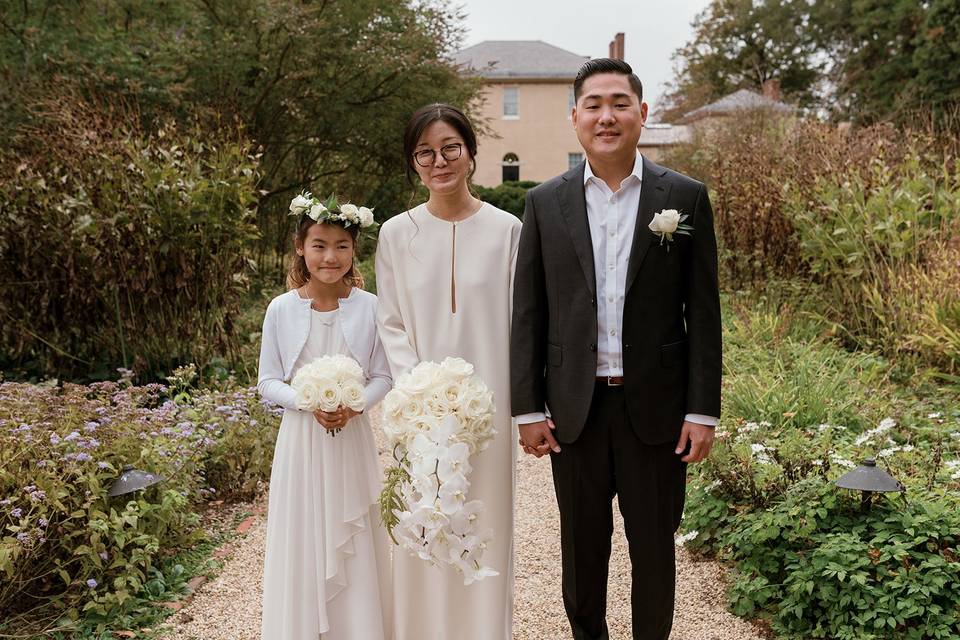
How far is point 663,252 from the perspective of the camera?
8.13 feet

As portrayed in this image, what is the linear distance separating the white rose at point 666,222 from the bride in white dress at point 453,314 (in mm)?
608

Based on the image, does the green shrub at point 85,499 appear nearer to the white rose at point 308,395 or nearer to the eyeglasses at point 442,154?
the white rose at point 308,395

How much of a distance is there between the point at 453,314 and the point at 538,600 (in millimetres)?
1699

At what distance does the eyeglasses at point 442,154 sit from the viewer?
273 centimetres

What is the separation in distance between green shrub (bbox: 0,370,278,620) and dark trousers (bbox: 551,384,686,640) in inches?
79.6

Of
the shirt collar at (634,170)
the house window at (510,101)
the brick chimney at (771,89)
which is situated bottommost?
the shirt collar at (634,170)

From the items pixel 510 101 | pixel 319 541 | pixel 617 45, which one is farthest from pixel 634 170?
pixel 617 45

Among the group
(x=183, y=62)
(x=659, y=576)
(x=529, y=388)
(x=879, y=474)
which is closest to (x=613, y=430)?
(x=529, y=388)

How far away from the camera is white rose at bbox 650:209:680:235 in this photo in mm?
2363

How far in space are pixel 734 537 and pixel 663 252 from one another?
5.48 ft

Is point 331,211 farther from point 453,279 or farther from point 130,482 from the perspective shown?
point 130,482

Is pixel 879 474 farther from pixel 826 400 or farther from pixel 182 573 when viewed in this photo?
pixel 182 573

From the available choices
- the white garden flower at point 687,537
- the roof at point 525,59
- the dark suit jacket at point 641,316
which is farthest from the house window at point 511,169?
the dark suit jacket at point 641,316

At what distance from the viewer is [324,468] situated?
279 centimetres
